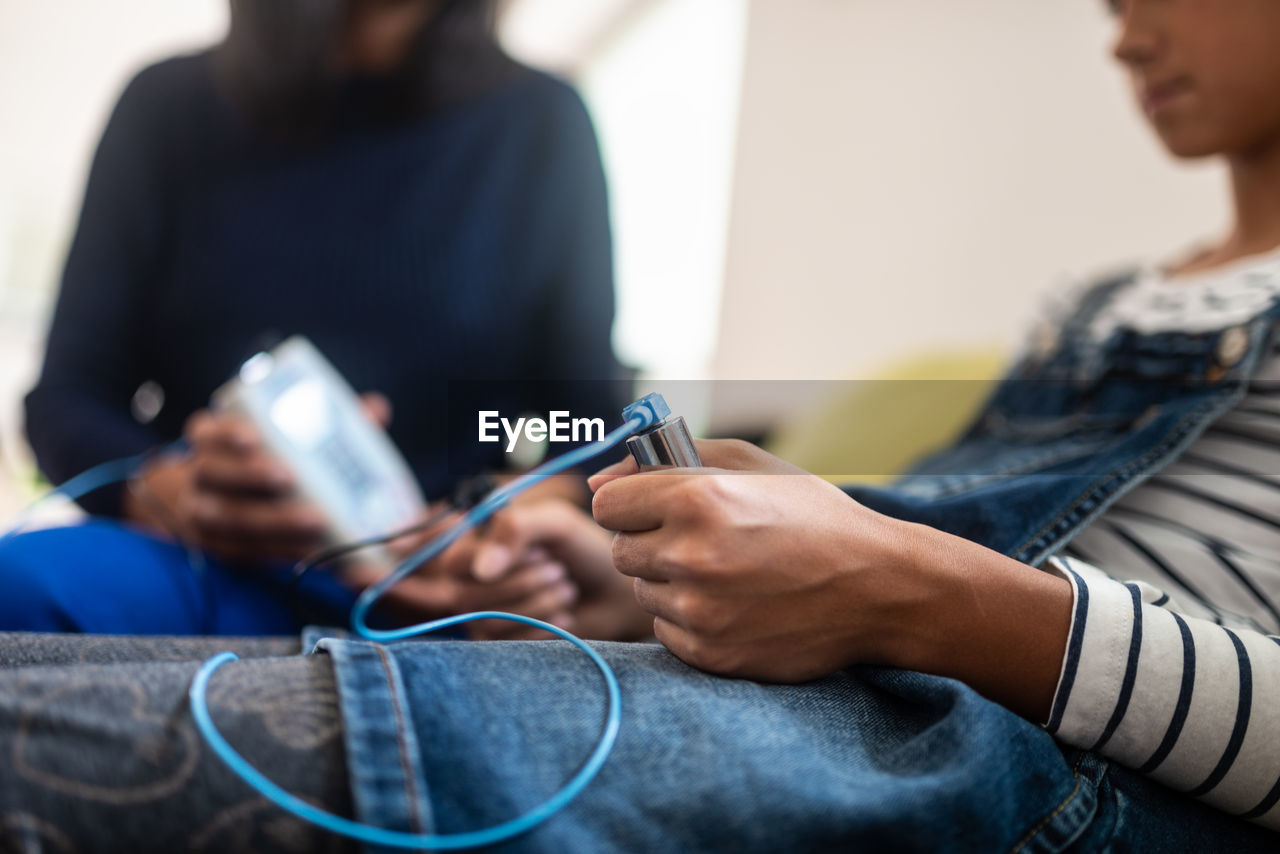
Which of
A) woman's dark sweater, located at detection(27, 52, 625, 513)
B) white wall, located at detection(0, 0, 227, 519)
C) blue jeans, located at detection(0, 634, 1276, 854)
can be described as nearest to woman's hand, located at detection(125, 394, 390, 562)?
woman's dark sweater, located at detection(27, 52, 625, 513)

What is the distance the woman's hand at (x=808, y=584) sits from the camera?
271 millimetres

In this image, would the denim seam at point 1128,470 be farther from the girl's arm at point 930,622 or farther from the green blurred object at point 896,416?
the green blurred object at point 896,416

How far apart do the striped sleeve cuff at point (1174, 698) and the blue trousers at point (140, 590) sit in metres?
0.44

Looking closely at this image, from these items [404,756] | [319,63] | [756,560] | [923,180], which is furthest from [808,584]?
[923,180]

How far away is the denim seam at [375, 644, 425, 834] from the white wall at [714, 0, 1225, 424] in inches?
14.5

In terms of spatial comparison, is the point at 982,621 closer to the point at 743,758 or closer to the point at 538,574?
the point at 743,758

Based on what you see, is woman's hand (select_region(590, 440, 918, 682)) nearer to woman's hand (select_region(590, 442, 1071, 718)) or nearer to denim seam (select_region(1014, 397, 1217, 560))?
woman's hand (select_region(590, 442, 1071, 718))

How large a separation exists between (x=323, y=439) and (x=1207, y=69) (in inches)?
24.0

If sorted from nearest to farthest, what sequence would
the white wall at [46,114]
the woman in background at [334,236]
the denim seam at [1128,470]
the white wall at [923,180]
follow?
the denim seam at [1128,470] → the woman in background at [334,236] → the white wall at [923,180] → the white wall at [46,114]

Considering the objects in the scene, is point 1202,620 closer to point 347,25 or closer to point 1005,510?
point 1005,510

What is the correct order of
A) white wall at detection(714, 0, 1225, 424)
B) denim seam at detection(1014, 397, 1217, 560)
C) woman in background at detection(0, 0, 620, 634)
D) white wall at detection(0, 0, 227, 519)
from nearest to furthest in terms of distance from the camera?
denim seam at detection(1014, 397, 1217, 560)
woman in background at detection(0, 0, 620, 634)
white wall at detection(714, 0, 1225, 424)
white wall at detection(0, 0, 227, 519)

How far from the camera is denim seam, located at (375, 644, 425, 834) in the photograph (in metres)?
0.22

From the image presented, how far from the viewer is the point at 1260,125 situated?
1.62ft

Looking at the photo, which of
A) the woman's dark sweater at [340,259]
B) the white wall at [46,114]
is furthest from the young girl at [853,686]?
the white wall at [46,114]
